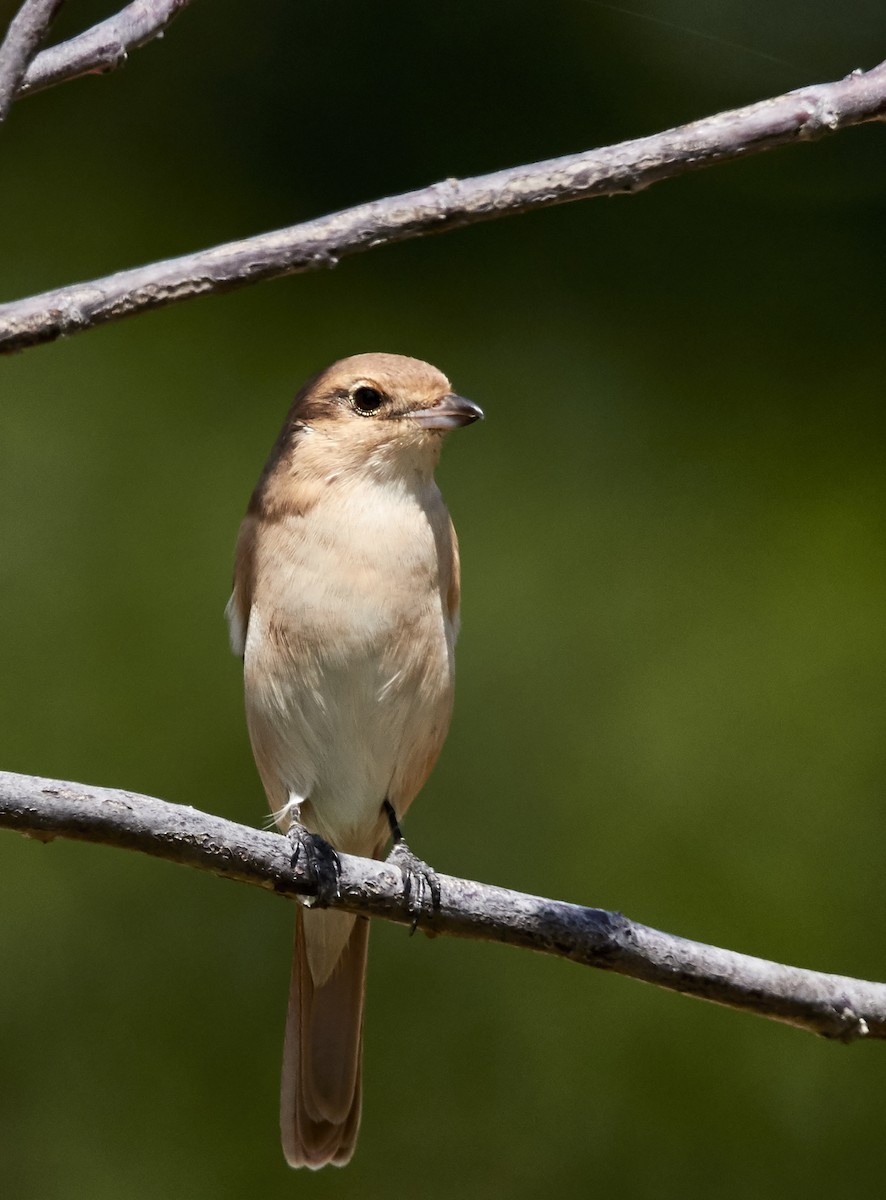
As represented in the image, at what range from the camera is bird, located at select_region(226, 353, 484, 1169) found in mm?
2672

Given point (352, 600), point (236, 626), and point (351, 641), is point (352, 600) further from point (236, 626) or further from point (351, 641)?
point (236, 626)

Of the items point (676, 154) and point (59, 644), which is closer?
point (676, 154)

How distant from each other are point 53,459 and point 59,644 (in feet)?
2.08

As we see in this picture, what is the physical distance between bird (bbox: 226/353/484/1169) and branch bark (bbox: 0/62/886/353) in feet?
2.74

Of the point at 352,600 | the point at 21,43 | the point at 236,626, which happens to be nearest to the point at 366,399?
the point at 352,600

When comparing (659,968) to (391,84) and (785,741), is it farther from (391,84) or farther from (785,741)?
(391,84)

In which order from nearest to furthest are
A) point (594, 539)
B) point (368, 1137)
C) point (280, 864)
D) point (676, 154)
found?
point (676, 154) < point (280, 864) < point (368, 1137) < point (594, 539)

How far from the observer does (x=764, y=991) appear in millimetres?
2021

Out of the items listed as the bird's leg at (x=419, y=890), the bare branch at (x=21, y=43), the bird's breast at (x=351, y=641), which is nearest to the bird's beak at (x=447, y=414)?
the bird's breast at (x=351, y=641)

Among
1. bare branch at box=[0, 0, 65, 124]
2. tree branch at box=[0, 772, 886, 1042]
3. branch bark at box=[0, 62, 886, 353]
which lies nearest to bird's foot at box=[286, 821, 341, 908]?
tree branch at box=[0, 772, 886, 1042]

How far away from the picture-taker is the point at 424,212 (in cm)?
178

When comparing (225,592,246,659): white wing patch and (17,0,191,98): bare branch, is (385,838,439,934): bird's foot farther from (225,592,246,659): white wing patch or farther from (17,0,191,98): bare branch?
A: (17,0,191,98): bare branch

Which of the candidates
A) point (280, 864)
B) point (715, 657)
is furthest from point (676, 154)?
point (715, 657)

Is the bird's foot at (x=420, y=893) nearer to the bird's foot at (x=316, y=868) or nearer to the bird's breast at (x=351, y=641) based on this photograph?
the bird's foot at (x=316, y=868)
